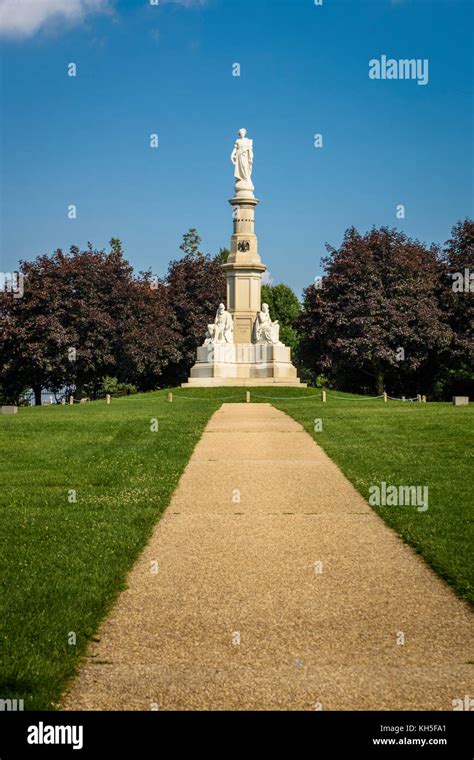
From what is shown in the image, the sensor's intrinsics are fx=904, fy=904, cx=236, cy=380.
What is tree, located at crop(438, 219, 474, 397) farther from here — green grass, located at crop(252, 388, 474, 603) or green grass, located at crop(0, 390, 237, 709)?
green grass, located at crop(0, 390, 237, 709)

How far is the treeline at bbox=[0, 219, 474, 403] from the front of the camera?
58625 millimetres

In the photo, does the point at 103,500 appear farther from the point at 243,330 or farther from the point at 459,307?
the point at 459,307

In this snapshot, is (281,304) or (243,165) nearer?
(243,165)

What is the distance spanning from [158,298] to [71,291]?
8.75 m

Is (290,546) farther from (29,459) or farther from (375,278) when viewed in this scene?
(375,278)

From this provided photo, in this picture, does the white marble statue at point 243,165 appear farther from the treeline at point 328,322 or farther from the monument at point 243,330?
the treeline at point 328,322

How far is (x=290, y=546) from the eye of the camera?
11.6 metres

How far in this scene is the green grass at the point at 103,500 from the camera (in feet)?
26.6

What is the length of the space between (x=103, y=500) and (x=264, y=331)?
41106 millimetres

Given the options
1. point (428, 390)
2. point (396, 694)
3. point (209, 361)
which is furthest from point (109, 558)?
point (428, 390)

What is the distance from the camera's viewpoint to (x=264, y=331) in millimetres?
55375

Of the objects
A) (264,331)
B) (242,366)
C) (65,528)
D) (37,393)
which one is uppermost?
(264,331)

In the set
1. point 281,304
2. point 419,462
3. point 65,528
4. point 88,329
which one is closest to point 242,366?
point 88,329

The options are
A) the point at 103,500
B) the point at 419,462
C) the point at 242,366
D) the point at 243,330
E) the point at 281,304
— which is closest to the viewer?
the point at 103,500
